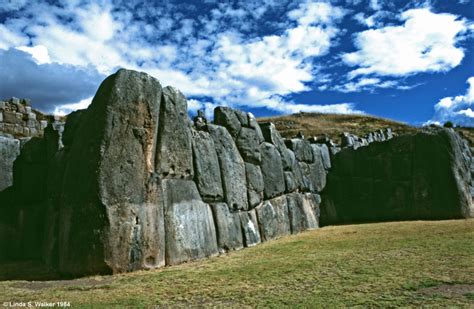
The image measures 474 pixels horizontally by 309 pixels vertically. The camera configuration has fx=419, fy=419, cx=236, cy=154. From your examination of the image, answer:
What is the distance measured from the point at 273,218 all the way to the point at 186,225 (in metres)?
5.60

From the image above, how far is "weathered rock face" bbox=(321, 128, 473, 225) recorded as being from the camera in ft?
63.2

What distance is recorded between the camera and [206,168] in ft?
43.4

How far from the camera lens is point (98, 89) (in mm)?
11062

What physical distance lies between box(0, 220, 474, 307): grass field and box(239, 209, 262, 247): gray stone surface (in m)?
2.02

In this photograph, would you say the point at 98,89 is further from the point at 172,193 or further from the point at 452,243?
the point at 452,243

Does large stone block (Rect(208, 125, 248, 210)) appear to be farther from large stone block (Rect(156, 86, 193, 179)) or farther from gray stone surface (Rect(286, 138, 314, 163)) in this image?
gray stone surface (Rect(286, 138, 314, 163))

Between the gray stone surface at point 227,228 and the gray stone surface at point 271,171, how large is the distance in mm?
2942

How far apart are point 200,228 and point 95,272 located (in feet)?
11.4

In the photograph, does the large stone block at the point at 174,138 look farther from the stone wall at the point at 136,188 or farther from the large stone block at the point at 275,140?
the large stone block at the point at 275,140

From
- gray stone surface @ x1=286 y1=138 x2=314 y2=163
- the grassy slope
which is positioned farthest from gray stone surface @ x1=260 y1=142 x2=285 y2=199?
the grassy slope

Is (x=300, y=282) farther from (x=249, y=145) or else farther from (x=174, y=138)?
(x=249, y=145)

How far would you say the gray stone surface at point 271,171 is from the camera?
1684 centimetres

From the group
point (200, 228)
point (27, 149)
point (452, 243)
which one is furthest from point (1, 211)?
point (452, 243)

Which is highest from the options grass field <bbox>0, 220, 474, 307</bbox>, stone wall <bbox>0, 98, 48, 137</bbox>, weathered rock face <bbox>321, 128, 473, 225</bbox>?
stone wall <bbox>0, 98, 48, 137</bbox>
